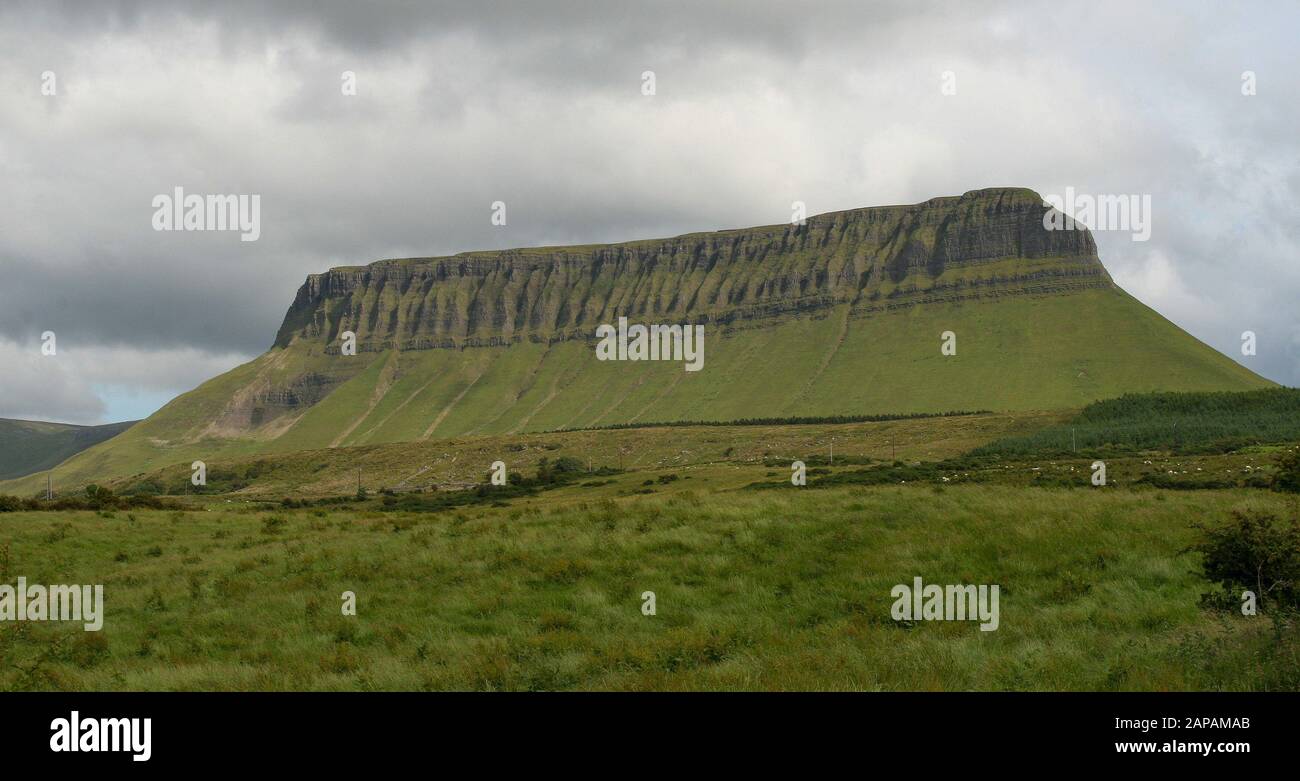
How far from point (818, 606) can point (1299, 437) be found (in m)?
82.1

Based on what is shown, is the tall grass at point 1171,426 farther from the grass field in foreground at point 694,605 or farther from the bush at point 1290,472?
the grass field in foreground at point 694,605

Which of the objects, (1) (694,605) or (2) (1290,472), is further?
(2) (1290,472)

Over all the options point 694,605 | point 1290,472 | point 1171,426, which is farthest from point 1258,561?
point 1171,426

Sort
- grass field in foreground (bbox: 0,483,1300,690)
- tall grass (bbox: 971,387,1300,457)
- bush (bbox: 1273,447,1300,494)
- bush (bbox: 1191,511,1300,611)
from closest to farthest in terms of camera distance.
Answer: grass field in foreground (bbox: 0,483,1300,690) < bush (bbox: 1191,511,1300,611) < bush (bbox: 1273,447,1300,494) < tall grass (bbox: 971,387,1300,457)

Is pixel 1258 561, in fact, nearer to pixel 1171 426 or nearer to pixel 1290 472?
pixel 1290 472

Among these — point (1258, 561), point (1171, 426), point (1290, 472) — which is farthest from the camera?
point (1171, 426)

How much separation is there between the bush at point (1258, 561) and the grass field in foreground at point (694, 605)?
0.75m

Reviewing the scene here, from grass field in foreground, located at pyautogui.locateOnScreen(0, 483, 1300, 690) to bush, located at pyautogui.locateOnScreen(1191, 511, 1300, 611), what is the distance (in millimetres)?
754

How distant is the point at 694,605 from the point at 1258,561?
344 inches

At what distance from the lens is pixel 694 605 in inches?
656

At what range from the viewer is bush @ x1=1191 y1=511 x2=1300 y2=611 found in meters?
13.5

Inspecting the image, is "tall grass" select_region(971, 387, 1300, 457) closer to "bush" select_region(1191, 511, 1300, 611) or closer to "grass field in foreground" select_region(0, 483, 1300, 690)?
"grass field in foreground" select_region(0, 483, 1300, 690)

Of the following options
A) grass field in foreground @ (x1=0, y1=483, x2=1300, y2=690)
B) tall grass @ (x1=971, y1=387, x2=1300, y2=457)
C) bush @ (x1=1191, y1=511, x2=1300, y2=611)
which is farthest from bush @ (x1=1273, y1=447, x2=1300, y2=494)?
tall grass @ (x1=971, y1=387, x2=1300, y2=457)
